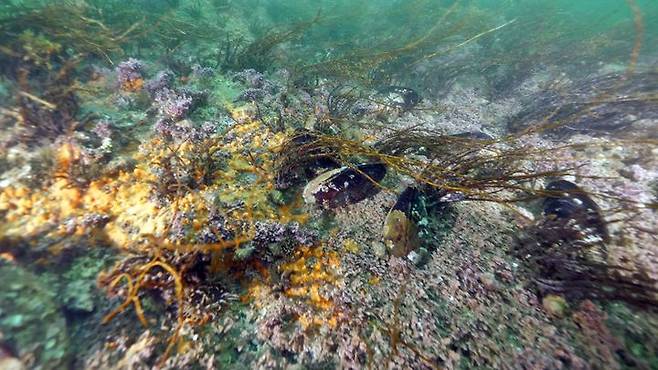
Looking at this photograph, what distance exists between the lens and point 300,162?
12.7 feet

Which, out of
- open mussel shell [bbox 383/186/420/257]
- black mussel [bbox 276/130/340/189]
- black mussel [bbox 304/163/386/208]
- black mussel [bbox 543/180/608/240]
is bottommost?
black mussel [bbox 543/180/608/240]

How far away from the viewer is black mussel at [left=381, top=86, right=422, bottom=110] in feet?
22.1

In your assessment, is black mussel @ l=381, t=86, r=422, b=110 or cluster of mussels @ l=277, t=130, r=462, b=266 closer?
cluster of mussels @ l=277, t=130, r=462, b=266

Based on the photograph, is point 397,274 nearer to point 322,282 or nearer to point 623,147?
point 322,282

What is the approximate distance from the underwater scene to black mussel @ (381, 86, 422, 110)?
117cm

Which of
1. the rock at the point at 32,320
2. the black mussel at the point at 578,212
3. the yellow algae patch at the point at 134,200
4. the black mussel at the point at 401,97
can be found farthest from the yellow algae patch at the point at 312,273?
the black mussel at the point at 401,97

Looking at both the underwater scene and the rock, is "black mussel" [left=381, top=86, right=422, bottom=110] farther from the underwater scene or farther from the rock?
the rock

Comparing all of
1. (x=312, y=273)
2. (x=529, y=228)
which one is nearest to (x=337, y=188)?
(x=312, y=273)

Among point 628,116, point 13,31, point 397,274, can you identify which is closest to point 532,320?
point 397,274

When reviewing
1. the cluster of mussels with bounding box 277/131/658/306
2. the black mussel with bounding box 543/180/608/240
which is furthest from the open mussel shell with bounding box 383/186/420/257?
the black mussel with bounding box 543/180/608/240

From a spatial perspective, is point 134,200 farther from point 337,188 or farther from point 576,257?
point 576,257

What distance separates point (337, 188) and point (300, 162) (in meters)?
0.60

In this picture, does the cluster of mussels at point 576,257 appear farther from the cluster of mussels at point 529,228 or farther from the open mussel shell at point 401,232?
the open mussel shell at point 401,232

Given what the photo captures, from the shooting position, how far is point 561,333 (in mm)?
2689
